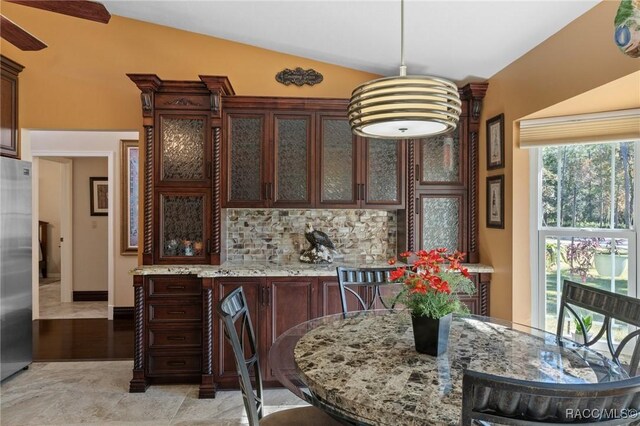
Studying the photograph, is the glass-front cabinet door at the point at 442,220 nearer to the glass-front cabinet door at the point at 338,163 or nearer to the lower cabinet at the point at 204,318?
the glass-front cabinet door at the point at 338,163

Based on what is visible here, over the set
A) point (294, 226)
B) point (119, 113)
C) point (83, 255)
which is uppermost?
point (119, 113)

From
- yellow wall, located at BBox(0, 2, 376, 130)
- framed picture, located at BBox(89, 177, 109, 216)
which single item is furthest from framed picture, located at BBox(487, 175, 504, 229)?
framed picture, located at BBox(89, 177, 109, 216)

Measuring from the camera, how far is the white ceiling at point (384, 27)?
2342 mm

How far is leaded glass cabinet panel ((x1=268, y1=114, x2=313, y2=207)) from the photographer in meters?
3.28

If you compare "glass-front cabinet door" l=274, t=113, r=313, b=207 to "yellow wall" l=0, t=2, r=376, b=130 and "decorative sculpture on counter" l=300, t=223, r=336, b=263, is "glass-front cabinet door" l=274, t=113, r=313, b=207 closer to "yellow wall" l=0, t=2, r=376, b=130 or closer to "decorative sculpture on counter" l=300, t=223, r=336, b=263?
"decorative sculpture on counter" l=300, t=223, r=336, b=263

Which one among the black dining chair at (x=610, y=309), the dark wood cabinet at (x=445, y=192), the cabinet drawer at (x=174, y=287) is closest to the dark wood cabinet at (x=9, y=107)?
the cabinet drawer at (x=174, y=287)

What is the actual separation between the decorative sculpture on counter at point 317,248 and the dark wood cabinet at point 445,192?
2.34 feet

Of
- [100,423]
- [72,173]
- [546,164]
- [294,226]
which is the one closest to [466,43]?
[546,164]

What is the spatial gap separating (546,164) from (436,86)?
6.08ft

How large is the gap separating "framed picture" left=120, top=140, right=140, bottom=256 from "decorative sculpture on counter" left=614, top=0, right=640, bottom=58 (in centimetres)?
507

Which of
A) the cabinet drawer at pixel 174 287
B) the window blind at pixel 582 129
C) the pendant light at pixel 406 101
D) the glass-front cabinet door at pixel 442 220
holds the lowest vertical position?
the cabinet drawer at pixel 174 287

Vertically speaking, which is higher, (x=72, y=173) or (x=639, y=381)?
(x=72, y=173)

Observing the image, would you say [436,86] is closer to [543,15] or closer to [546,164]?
[543,15]

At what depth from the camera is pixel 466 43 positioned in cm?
271
